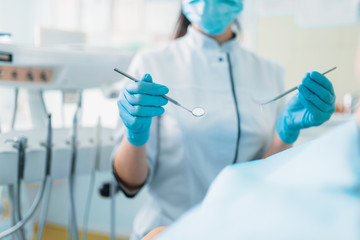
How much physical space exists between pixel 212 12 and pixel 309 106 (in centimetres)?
31

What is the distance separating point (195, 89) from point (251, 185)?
1.61 feet

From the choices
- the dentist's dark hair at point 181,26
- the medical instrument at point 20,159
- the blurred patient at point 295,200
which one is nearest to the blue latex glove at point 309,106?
the blurred patient at point 295,200

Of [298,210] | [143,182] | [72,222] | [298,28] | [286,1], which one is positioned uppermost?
[286,1]

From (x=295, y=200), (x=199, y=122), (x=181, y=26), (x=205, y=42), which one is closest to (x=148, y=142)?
(x=199, y=122)

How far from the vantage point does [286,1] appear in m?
2.14

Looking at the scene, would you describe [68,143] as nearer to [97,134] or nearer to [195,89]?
[97,134]

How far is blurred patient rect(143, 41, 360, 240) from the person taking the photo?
33 cm

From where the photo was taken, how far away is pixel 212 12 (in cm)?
81

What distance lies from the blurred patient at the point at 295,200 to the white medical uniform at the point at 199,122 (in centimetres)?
43

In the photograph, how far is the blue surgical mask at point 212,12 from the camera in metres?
0.81

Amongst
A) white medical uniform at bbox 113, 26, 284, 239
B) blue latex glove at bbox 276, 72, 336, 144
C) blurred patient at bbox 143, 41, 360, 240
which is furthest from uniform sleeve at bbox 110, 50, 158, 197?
blurred patient at bbox 143, 41, 360, 240

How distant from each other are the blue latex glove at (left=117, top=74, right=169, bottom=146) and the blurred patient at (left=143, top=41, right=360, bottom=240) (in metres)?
0.25

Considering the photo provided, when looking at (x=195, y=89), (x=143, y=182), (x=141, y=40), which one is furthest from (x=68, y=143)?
(x=141, y=40)

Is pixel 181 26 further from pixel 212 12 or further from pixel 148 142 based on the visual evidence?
pixel 148 142
